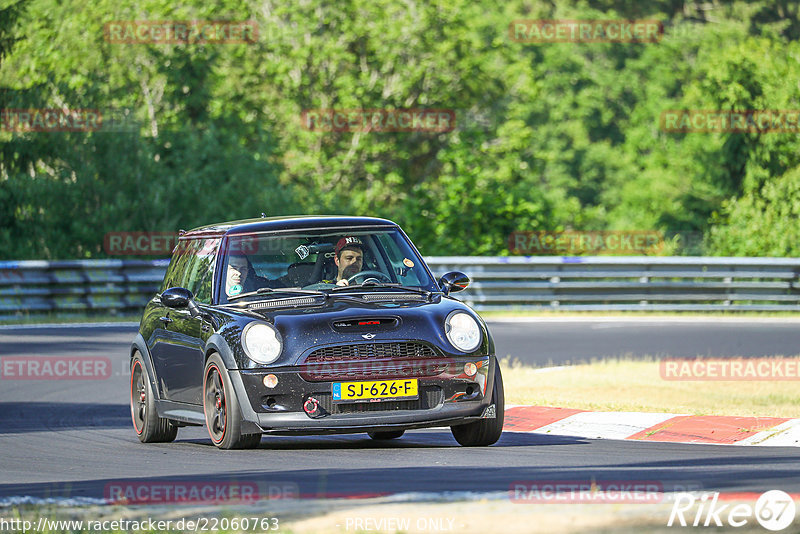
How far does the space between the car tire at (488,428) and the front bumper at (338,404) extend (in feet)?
1.32

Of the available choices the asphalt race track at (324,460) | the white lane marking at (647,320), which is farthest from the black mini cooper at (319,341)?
the white lane marking at (647,320)

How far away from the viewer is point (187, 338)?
9.95 metres

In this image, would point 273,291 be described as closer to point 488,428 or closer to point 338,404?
point 338,404

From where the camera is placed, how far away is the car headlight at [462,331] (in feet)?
30.1

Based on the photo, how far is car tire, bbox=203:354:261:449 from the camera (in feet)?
29.6

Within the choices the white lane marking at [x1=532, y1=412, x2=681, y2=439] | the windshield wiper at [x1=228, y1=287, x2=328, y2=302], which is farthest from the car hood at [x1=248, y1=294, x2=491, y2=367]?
the white lane marking at [x1=532, y1=412, x2=681, y2=439]

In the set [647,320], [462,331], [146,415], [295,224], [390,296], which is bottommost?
[647,320]

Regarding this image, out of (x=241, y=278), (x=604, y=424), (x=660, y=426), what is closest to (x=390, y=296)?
(x=241, y=278)

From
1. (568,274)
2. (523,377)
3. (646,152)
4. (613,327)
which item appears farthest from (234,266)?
(646,152)

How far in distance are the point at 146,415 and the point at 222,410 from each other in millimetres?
1649

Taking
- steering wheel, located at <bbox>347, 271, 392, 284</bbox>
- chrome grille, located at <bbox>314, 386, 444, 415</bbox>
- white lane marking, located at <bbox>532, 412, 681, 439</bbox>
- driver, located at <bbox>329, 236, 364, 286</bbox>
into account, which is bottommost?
white lane marking, located at <bbox>532, 412, 681, 439</bbox>

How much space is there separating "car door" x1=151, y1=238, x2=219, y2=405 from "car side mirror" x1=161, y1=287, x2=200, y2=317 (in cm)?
5

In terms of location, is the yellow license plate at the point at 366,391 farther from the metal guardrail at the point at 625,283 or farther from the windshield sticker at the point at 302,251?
the metal guardrail at the point at 625,283

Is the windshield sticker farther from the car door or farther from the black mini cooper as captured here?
the car door
